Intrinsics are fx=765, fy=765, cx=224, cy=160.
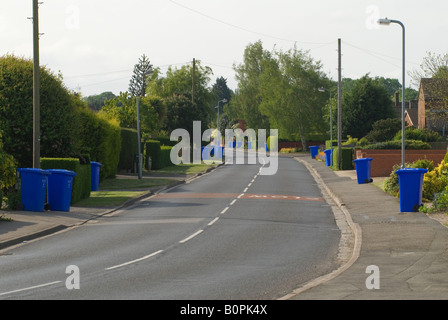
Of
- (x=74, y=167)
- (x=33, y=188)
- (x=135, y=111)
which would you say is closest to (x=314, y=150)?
(x=135, y=111)

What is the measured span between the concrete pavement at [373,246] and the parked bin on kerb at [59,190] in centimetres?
45

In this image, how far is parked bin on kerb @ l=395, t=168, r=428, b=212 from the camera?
22.7 meters

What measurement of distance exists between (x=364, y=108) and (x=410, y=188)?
210 ft

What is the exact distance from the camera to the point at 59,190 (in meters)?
25.2

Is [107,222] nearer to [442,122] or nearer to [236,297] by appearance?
[236,297]

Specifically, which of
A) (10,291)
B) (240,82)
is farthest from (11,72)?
(240,82)

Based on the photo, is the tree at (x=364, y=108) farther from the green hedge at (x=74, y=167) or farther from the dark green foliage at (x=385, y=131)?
the green hedge at (x=74, y=167)

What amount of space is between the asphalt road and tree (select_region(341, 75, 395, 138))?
194ft

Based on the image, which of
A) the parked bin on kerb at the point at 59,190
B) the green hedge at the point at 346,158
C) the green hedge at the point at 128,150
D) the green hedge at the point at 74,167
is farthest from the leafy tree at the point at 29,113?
the green hedge at the point at 346,158

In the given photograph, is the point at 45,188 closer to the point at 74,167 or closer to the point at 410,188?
the point at 74,167

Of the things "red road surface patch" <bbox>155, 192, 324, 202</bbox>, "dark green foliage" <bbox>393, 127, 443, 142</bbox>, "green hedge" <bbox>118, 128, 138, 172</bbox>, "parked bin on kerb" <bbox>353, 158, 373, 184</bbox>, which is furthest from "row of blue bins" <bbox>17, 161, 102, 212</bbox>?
"dark green foliage" <bbox>393, 127, 443, 142</bbox>

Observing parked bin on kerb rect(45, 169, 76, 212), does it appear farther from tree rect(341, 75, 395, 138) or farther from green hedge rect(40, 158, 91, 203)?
tree rect(341, 75, 395, 138)

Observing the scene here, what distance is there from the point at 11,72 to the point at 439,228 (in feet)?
62.9

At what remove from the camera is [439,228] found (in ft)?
61.4
